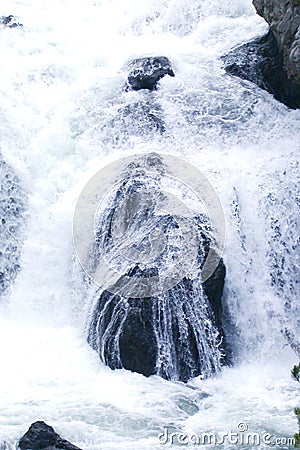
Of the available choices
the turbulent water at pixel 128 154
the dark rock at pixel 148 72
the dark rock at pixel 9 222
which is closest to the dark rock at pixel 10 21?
the turbulent water at pixel 128 154

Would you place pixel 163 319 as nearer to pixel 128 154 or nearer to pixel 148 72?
pixel 128 154

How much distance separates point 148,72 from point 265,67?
2.65 metres

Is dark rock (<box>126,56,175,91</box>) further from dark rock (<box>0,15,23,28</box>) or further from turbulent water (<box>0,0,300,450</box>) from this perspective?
dark rock (<box>0,15,23,28</box>)

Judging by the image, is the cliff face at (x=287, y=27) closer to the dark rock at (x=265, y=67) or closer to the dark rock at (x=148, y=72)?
the dark rock at (x=265, y=67)

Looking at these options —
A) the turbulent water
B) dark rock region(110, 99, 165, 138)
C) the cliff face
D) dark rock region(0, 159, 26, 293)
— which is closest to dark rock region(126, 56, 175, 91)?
the turbulent water

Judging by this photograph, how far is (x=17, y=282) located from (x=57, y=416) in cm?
460

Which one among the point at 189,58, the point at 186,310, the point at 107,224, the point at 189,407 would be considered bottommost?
the point at 189,407

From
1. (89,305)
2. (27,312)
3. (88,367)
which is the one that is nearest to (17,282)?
(27,312)

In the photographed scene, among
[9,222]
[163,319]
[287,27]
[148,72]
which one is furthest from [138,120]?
[163,319]

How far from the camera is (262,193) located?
13141 millimetres

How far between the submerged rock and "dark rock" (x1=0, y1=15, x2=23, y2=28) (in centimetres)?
983

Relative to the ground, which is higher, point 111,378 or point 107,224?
point 107,224

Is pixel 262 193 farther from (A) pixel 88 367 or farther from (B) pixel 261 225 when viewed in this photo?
(A) pixel 88 367

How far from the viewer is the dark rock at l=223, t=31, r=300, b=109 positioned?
50.3 feet
